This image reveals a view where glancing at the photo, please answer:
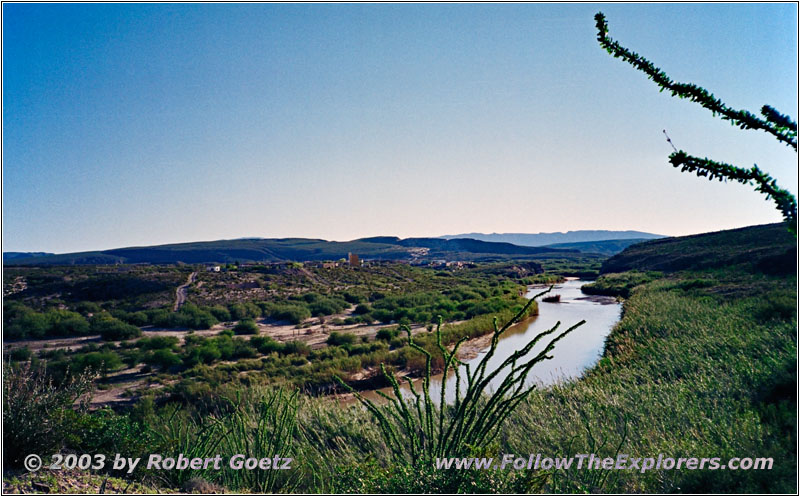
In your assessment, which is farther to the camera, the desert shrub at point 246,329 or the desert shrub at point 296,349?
the desert shrub at point 246,329

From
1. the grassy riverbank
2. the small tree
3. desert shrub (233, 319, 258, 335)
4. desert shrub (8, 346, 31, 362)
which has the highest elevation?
the small tree

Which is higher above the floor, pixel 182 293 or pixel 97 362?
pixel 182 293

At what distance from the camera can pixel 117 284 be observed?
28.1m

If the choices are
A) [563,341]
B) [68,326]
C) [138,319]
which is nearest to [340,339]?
[563,341]

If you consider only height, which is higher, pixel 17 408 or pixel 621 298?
pixel 17 408

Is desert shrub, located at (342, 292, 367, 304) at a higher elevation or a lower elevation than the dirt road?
lower

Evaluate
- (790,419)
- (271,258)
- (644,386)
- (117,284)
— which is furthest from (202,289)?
(271,258)

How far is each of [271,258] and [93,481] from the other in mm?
100510

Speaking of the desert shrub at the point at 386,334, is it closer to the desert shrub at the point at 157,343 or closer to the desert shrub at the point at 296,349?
the desert shrub at the point at 296,349

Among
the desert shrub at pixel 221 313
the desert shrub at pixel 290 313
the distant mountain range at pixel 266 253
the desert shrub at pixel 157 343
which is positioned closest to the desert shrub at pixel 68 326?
the desert shrub at pixel 157 343

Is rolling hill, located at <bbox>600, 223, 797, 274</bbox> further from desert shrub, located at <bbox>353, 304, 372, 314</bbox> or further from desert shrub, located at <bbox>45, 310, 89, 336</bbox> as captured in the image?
desert shrub, located at <bbox>45, 310, 89, 336</bbox>

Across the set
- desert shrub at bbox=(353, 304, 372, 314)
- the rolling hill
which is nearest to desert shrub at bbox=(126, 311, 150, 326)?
desert shrub at bbox=(353, 304, 372, 314)

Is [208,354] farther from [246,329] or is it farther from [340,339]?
[246,329]

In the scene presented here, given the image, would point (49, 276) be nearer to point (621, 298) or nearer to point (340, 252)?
point (621, 298)
